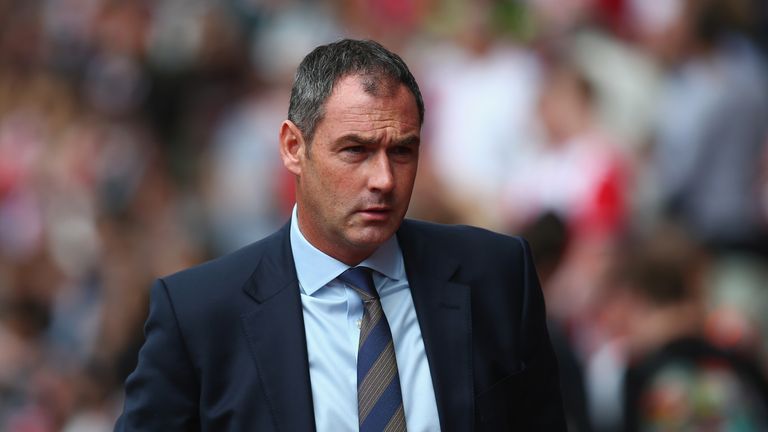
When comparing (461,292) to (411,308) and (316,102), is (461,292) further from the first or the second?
(316,102)

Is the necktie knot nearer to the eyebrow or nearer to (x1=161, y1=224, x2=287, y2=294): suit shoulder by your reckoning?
(x1=161, y1=224, x2=287, y2=294): suit shoulder

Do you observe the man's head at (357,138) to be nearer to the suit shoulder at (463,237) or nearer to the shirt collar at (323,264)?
the shirt collar at (323,264)

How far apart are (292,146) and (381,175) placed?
30 cm

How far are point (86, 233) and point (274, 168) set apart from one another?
204 centimetres

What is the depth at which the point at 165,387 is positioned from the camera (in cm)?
346

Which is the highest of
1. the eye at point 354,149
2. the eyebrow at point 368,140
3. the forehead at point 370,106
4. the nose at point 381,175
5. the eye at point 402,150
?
the forehead at point 370,106

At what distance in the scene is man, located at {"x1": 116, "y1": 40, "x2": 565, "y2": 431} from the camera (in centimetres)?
342

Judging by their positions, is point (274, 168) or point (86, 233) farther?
point (86, 233)

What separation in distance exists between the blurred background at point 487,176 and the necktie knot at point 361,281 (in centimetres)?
210

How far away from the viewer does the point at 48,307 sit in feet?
33.1

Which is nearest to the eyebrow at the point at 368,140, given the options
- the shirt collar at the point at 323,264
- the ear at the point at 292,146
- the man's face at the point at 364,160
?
the man's face at the point at 364,160

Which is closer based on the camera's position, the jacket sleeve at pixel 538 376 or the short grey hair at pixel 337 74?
the short grey hair at pixel 337 74

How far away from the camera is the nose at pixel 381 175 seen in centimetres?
337

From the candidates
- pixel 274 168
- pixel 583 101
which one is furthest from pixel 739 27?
pixel 274 168
